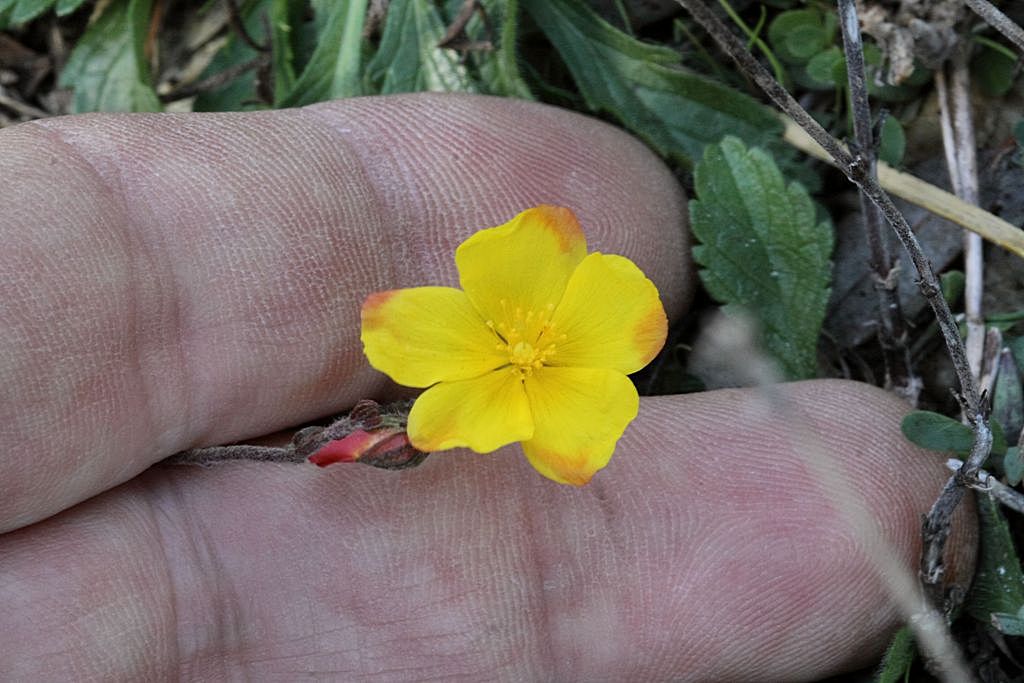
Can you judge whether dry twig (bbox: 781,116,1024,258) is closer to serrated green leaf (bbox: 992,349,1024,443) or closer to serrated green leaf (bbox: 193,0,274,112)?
serrated green leaf (bbox: 992,349,1024,443)

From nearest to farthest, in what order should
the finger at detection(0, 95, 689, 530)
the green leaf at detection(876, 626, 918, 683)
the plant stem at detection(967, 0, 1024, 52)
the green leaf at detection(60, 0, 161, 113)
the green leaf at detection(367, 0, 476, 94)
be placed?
the finger at detection(0, 95, 689, 530) < the plant stem at detection(967, 0, 1024, 52) < the green leaf at detection(876, 626, 918, 683) < the green leaf at detection(367, 0, 476, 94) < the green leaf at detection(60, 0, 161, 113)

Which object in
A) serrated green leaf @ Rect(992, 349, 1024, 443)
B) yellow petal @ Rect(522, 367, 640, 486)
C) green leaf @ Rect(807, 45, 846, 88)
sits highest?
green leaf @ Rect(807, 45, 846, 88)

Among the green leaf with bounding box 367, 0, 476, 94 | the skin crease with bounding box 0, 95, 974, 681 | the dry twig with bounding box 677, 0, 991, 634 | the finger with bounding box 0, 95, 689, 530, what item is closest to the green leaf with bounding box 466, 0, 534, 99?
the green leaf with bounding box 367, 0, 476, 94

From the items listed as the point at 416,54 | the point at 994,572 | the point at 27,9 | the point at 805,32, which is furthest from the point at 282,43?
the point at 994,572

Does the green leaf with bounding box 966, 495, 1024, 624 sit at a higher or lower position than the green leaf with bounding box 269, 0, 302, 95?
lower

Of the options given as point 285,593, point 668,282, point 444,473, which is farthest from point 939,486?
point 285,593

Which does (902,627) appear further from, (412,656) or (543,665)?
(412,656)
